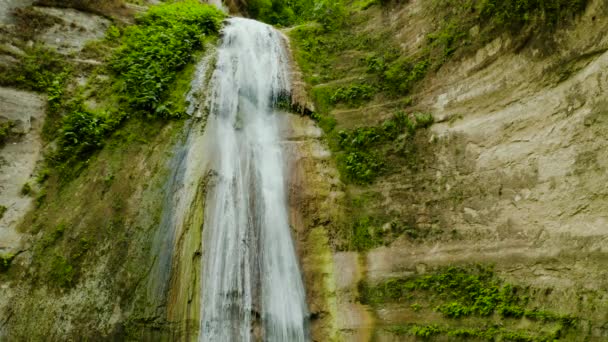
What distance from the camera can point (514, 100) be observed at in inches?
222

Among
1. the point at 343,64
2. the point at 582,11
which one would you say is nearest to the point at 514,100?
the point at 582,11

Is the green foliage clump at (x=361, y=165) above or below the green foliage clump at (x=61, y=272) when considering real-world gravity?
above

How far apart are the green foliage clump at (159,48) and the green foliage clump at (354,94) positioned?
3.23 metres

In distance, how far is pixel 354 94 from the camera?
27.5ft

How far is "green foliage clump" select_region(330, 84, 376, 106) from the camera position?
8.20 metres

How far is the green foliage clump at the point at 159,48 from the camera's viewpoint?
801cm

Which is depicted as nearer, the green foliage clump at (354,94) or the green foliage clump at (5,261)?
the green foliage clump at (5,261)

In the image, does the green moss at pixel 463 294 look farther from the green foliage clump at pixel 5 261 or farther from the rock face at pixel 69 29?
the rock face at pixel 69 29

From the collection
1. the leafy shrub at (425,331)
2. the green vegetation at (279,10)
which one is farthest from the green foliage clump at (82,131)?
the green vegetation at (279,10)

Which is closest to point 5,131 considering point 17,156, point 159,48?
point 17,156

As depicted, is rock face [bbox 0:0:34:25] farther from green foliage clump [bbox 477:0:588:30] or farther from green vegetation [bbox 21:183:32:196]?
green foliage clump [bbox 477:0:588:30]

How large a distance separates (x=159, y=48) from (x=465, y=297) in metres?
7.61

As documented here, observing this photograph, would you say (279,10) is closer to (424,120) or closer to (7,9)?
(7,9)

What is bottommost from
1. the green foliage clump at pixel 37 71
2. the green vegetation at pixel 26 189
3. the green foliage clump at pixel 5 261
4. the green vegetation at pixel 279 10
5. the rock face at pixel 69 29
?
the green foliage clump at pixel 5 261
